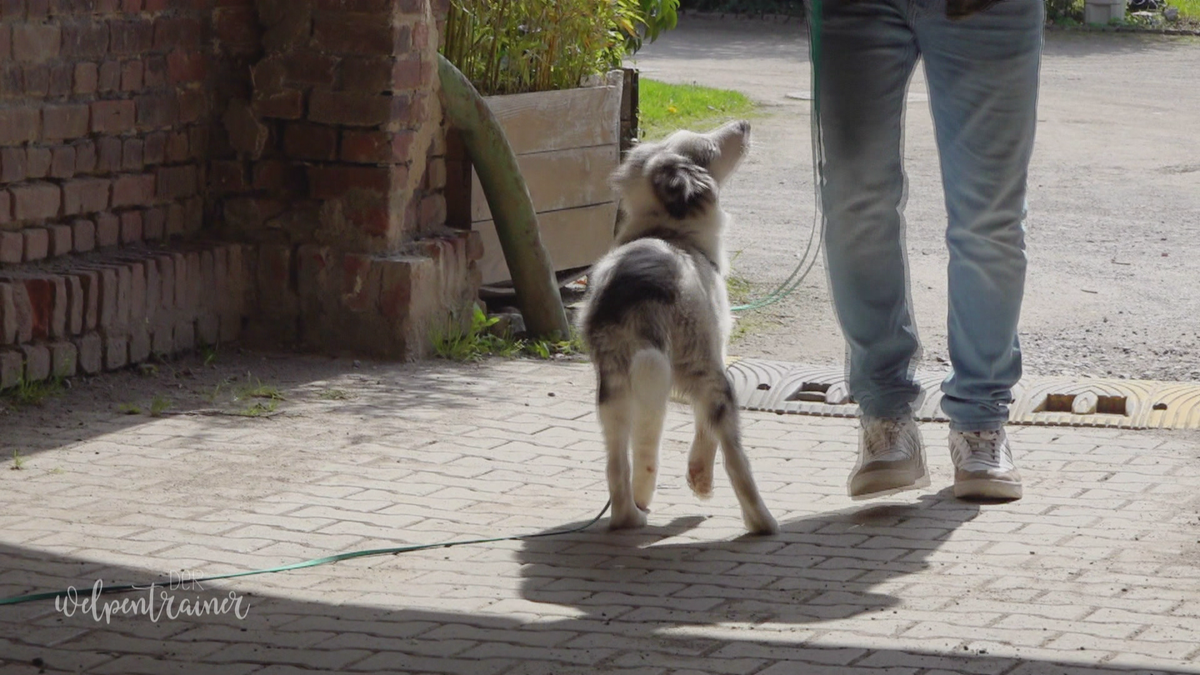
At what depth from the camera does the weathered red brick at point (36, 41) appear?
17.3 ft

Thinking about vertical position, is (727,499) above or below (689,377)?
below

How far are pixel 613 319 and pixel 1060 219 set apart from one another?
5.78 metres

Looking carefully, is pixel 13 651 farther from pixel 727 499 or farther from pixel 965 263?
pixel 965 263

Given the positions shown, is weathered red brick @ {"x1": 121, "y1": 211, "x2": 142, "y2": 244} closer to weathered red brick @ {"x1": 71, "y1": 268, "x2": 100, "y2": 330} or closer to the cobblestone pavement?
weathered red brick @ {"x1": 71, "y1": 268, "x2": 100, "y2": 330}

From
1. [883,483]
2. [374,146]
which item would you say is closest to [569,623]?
[883,483]

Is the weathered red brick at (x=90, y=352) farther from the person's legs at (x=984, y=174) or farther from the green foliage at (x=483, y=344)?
the person's legs at (x=984, y=174)

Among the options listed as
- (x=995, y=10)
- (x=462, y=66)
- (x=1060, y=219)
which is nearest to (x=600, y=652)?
(x=995, y=10)

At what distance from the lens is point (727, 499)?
4.50 metres

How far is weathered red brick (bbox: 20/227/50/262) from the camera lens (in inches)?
212

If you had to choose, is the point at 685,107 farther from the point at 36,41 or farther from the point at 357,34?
the point at 36,41

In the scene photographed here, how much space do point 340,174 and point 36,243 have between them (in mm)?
1164

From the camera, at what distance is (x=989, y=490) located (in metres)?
4.36

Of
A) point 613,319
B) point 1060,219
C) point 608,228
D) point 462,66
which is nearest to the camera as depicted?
point 613,319

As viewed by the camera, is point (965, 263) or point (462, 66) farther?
point (462, 66)
